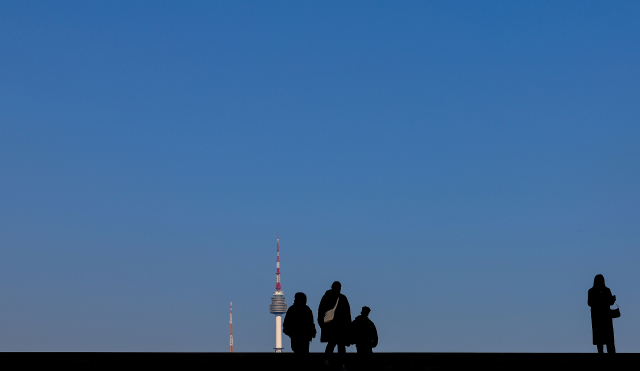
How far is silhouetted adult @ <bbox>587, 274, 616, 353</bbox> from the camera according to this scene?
67.9 feet

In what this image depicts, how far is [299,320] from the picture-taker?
1878 cm

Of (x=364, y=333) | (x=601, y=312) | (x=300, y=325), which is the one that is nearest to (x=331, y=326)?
(x=300, y=325)

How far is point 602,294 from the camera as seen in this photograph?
20.7 metres

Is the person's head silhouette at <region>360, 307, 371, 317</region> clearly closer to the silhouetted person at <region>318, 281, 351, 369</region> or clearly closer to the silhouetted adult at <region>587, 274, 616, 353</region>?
the silhouetted person at <region>318, 281, 351, 369</region>

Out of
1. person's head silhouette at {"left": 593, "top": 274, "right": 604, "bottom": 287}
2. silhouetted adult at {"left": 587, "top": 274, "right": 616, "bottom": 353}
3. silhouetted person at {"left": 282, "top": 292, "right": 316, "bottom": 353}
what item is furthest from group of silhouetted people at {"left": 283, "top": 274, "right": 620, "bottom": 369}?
person's head silhouette at {"left": 593, "top": 274, "right": 604, "bottom": 287}

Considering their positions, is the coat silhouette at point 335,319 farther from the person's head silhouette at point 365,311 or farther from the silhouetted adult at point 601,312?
the silhouetted adult at point 601,312

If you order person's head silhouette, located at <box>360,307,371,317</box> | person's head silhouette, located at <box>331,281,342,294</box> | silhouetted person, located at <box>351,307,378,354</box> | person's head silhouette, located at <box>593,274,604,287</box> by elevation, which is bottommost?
silhouetted person, located at <box>351,307,378,354</box>

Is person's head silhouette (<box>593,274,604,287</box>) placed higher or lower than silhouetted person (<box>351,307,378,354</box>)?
higher

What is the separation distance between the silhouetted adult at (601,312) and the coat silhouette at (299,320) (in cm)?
612
